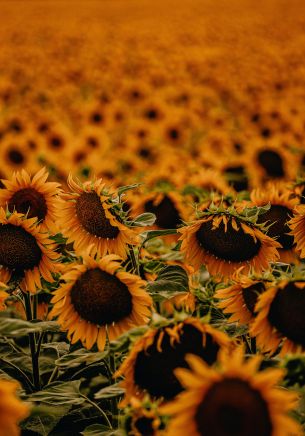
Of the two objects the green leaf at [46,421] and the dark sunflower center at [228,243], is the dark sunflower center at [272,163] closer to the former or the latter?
the dark sunflower center at [228,243]

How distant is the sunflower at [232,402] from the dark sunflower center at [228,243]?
0.95 m

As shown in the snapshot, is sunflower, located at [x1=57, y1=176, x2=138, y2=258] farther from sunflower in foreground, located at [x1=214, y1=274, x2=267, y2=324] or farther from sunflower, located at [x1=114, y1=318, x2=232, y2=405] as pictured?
sunflower, located at [x1=114, y1=318, x2=232, y2=405]

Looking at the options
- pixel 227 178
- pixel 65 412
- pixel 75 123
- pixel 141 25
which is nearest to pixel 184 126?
pixel 75 123

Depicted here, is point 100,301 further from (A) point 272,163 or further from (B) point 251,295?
(A) point 272,163

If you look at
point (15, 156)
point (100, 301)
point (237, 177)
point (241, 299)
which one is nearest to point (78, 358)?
point (100, 301)

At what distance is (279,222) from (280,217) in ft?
0.07

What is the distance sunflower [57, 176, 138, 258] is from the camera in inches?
85.5

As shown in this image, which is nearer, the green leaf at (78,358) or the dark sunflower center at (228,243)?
the green leaf at (78,358)

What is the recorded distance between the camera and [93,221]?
88.9 inches

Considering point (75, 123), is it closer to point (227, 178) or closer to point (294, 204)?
point (227, 178)

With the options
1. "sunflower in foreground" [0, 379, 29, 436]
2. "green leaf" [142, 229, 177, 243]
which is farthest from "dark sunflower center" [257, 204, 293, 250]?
"sunflower in foreground" [0, 379, 29, 436]

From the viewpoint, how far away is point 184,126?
8.19 meters

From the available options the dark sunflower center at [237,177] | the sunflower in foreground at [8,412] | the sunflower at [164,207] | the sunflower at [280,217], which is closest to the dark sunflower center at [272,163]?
the dark sunflower center at [237,177]

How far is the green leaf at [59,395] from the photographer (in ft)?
6.42
